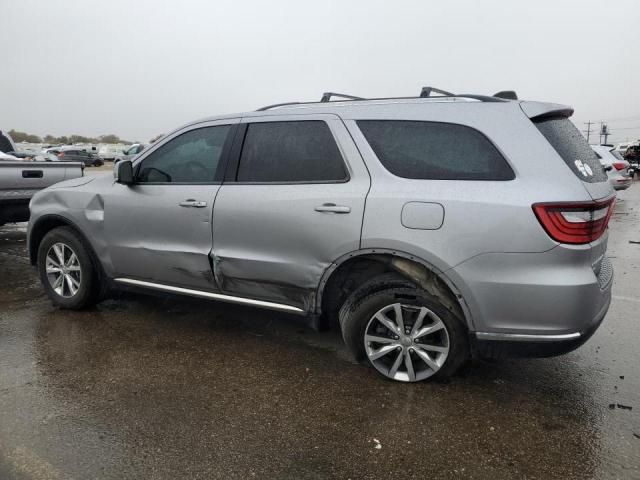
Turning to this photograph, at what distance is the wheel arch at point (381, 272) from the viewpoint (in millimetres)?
2859

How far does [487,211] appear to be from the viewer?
267 cm

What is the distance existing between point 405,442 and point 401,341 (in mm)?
668

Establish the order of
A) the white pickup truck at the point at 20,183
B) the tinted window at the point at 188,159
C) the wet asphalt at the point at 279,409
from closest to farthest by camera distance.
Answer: the wet asphalt at the point at 279,409 < the tinted window at the point at 188,159 < the white pickup truck at the point at 20,183

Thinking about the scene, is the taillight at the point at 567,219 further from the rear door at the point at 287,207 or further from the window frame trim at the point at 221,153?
the window frame trim at the point at 221,153

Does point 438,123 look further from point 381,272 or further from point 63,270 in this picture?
point 63,270

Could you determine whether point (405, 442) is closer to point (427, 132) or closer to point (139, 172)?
point (427, 132)

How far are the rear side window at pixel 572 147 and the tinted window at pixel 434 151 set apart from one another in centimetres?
33

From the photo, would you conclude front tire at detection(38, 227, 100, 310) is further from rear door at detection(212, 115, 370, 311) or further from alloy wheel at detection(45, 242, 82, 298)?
rear door at detection(212, 115, 370, 311)

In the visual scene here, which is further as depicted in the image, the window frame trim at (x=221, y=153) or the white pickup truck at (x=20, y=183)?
the white pickup truck at (x=20, y=183)

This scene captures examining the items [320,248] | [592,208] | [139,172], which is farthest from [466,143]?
[139,172]

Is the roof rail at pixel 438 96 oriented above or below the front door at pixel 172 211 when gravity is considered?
above

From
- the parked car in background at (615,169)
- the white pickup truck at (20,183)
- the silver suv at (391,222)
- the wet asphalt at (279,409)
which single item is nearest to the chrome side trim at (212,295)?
the silver suv at (391,222)

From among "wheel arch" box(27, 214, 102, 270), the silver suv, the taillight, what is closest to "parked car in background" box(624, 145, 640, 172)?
the silver suv

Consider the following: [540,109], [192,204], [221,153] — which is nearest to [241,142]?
[221,153]
